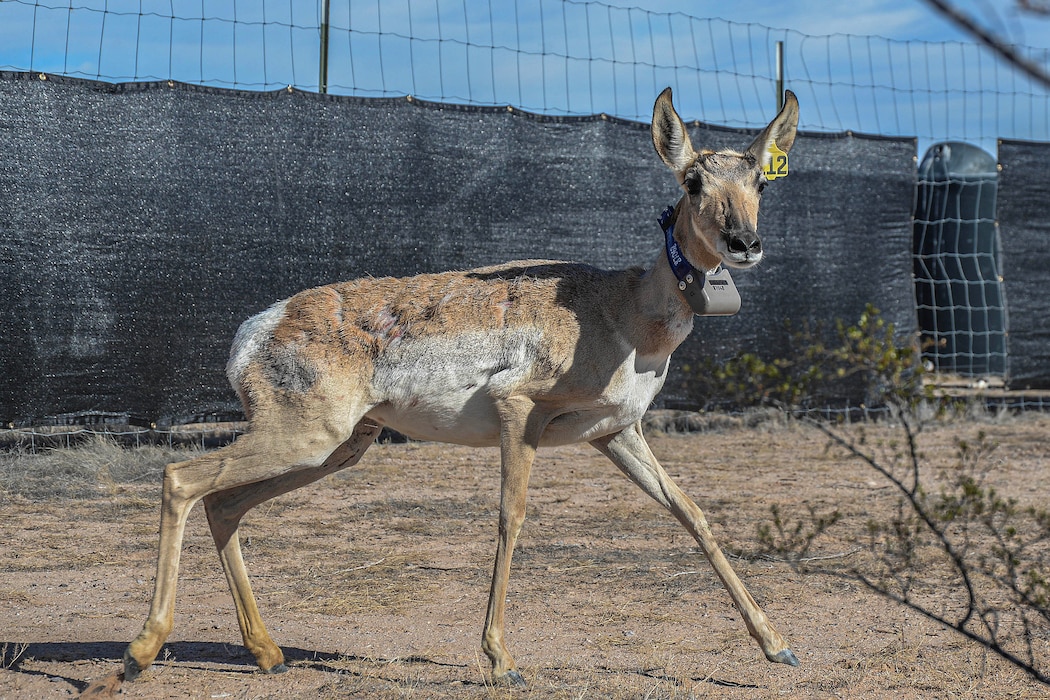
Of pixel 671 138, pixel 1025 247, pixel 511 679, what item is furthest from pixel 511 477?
pixel 1025 247

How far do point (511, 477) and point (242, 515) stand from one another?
1.23m

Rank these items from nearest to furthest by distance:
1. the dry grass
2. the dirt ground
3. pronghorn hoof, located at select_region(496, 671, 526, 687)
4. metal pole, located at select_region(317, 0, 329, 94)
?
1. pronghorn hoof, located at select_region(496, 671, 526, 687)
2. the dirt ground
3. the dry grass
4. metal pole, located at select_region(317, 0, 329, 94)

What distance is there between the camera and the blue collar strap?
472 cm

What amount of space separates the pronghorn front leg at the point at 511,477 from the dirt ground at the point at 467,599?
33 centimetres

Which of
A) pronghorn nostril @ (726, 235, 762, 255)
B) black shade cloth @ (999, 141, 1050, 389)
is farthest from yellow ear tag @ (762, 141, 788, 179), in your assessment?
black shade cloth @ (999, 141, 1050, 389)

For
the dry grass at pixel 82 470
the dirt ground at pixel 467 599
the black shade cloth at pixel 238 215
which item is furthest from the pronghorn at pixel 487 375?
the black shade cloth at pixel 238 215

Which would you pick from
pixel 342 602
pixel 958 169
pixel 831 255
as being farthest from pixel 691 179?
pixel 958 169

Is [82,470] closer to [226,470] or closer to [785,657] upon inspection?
[226,470]

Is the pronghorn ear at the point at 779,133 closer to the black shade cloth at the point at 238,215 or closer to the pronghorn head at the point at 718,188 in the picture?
the pronghorn head at the point at 718,188

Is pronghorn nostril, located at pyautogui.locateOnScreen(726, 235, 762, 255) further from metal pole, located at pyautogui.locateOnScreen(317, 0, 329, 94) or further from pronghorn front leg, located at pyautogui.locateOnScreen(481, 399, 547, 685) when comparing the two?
metal pole, located at pyautogui.locateOnScreen(317, 0, 329, 94)

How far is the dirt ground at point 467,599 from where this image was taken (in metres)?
4.45

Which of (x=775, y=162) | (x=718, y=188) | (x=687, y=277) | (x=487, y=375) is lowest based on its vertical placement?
(x=487, y=375)

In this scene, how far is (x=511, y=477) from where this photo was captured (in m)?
4.61

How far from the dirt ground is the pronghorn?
30cm
